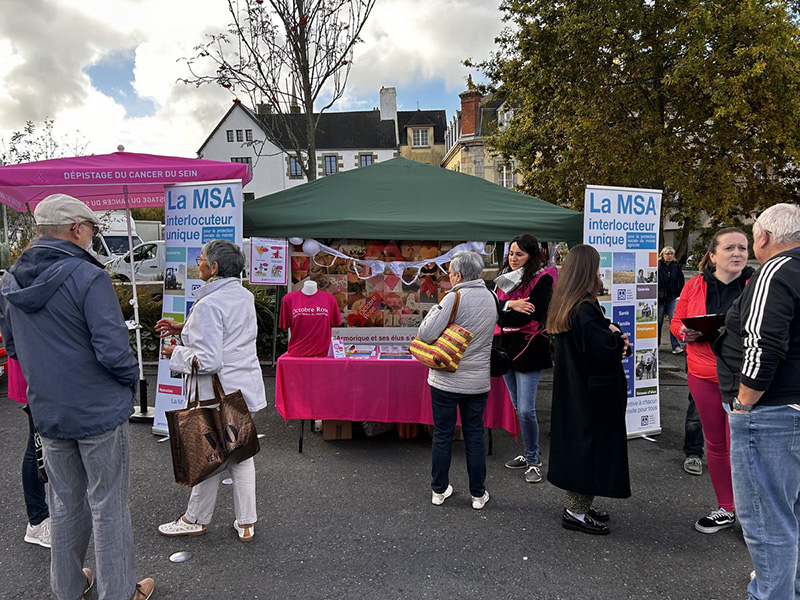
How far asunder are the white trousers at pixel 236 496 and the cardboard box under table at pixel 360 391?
1.40 metres

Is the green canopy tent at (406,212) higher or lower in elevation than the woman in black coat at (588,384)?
higher

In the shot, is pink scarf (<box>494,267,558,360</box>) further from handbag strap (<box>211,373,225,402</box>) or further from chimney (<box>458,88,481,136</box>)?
chimney (<box>458,88,481,136</box>)

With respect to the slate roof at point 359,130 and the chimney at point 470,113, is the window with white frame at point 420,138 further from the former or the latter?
the chimney at point 470,113

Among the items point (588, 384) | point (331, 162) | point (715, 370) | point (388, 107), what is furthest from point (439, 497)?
point (388, 107)

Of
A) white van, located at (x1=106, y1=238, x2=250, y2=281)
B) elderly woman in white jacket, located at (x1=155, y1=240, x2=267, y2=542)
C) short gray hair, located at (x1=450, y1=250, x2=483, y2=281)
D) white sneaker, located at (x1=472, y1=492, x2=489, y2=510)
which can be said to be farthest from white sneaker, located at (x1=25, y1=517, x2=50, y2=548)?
white van, located at (x1=106, y1=238, x2=250, y2=281)

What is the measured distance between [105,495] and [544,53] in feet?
35.6

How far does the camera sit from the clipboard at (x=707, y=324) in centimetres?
303

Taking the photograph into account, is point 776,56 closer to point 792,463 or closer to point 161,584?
point 792,463

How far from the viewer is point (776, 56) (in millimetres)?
8148

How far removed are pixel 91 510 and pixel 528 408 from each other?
9.50 feet

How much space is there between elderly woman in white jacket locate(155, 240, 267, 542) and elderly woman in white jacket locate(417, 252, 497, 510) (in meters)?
1.09

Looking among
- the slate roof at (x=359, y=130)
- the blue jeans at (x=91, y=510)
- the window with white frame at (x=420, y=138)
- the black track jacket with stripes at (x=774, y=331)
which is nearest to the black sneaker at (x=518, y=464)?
the black track jacket with stripes at (x=774, y=331)

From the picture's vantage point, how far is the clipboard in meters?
3.03

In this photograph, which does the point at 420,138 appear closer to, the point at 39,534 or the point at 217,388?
the point at 217,388
